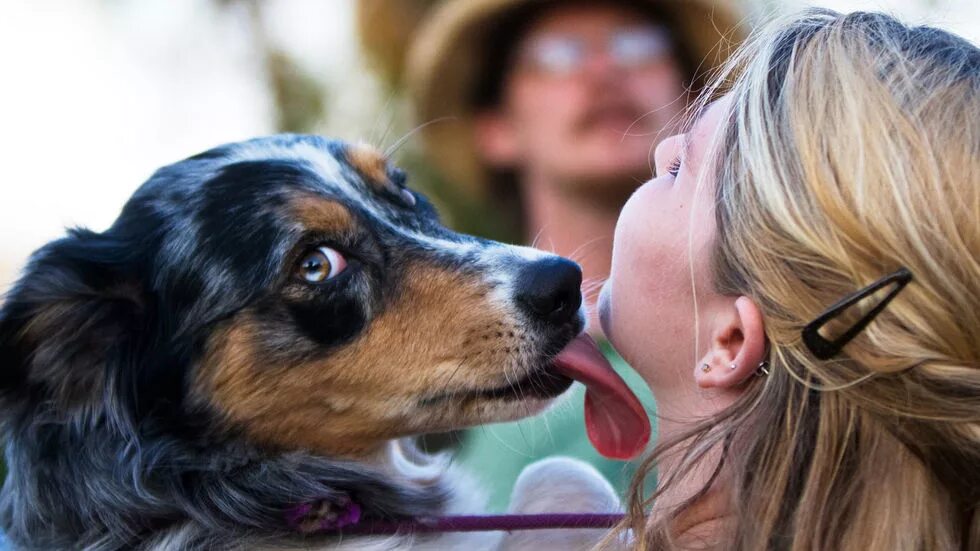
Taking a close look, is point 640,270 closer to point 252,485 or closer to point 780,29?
point 780,29

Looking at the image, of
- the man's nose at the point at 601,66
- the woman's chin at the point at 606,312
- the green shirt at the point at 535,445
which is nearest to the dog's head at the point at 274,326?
the woman's chin at the point at 606,312

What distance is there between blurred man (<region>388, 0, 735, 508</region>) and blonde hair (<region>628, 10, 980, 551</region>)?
215cm

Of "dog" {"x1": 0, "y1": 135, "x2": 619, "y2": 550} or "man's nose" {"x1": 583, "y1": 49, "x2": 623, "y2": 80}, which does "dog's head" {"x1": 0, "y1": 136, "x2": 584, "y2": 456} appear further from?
"man's nose" {"x1": 583, "y1": 49, "x2": 623, "y2": 80}

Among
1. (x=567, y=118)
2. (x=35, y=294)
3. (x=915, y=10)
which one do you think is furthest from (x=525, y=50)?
(x=35, y=294)

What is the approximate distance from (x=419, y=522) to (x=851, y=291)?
1.36 meters

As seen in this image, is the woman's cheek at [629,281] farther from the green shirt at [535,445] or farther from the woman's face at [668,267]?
the green shirt at [535,445]

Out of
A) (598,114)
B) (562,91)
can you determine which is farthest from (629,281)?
(562,91)

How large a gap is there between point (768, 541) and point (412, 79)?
3.79m

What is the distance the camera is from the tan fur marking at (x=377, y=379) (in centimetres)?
268

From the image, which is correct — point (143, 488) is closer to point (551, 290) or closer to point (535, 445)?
point (551, 290)

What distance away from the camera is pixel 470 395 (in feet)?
8.86

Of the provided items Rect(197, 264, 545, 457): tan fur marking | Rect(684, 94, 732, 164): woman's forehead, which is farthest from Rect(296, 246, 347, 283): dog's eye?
Rect(684, 94, 732, 164): woman's forehead

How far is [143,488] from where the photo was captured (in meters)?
2.59

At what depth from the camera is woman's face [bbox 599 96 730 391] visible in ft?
7.47
